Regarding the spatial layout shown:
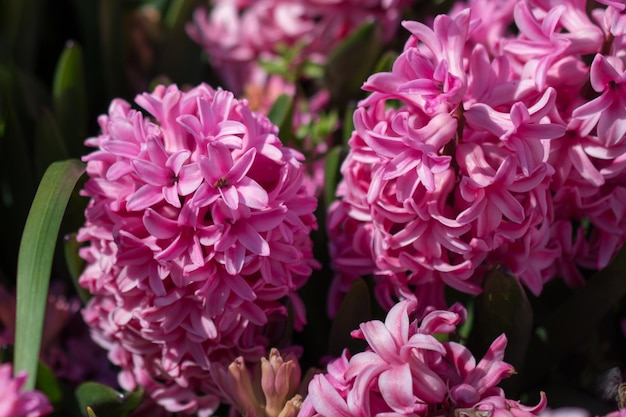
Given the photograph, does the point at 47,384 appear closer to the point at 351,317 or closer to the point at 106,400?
the point at 106,400

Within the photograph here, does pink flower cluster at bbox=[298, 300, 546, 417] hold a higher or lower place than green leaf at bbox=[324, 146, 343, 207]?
lower

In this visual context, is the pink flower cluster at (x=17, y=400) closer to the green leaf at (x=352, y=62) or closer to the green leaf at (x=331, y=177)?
the green leaf at (x=331, y=177)

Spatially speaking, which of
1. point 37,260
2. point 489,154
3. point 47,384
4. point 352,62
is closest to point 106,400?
point 47,384

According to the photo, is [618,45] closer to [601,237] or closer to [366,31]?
[601,237]

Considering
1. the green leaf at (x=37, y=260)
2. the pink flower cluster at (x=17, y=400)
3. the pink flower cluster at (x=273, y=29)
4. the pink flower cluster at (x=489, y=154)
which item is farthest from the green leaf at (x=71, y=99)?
the pink flower cluster at (x=17, y=400)

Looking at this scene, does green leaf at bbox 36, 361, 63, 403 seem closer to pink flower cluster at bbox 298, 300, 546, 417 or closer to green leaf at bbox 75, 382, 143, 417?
green leaf at bbox 75, 382, 143, 417

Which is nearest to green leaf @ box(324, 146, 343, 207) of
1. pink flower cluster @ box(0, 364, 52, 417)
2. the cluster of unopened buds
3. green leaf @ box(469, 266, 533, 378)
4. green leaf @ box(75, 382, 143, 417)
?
the cluster of unopened buds

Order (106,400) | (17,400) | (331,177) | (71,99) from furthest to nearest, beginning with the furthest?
(71,99) → (331,177) → (106,400) → (17,400)
